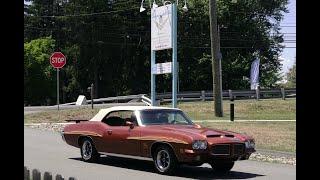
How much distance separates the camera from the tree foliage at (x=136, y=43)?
63.6 metres

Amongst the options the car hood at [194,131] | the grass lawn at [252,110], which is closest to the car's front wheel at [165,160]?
the car hood at [194,131]

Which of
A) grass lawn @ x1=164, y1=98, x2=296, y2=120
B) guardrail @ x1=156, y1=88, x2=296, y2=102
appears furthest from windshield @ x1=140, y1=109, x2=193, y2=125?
guardrail @ x1=156, y1=88, x2=296, y2=102

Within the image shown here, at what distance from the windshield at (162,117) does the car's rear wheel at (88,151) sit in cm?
161

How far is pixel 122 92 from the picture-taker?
66.4 metres

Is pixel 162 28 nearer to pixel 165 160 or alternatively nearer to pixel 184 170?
pixel 184 170

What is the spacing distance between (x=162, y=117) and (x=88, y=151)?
209cm

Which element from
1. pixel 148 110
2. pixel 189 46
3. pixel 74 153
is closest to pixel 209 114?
pixel 74 153

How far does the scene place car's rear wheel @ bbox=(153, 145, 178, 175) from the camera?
10234 mm

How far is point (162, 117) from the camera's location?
11.4m

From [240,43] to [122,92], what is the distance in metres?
14.8

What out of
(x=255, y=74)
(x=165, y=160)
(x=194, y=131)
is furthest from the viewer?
(x=255, y=74)

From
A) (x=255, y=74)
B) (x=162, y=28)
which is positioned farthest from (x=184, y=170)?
(x=255, y=74)

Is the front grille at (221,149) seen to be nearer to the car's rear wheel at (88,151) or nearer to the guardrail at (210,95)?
the car's rear wheel at (88,151)

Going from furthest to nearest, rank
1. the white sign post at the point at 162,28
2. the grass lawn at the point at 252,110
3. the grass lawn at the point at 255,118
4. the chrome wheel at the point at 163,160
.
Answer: the grass lawn at the point at 252,110 → the white sign post at the point at 162,28 → the grass lawn at the point at 255,118 → the chrome wheel at the point at 163,160
